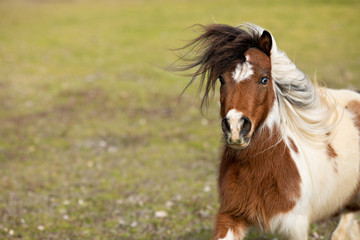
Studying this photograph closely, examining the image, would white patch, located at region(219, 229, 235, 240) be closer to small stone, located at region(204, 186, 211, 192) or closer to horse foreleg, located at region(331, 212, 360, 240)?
horse foreleg, located at region(331, 212, 360, 240)

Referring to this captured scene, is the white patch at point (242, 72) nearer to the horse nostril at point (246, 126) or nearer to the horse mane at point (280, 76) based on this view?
the horse mane at point (280, 76)

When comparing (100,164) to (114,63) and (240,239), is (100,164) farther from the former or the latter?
(114,63)

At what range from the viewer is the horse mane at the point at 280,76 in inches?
152

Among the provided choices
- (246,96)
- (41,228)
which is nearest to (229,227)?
(246,96)

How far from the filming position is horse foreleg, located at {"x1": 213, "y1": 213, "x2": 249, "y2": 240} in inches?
151

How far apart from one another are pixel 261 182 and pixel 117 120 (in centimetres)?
773

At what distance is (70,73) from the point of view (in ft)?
52.0

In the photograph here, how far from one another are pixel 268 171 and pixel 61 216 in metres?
3.76

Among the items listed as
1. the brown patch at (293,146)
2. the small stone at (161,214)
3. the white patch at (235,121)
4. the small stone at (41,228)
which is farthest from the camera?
the small stone at (161,214)

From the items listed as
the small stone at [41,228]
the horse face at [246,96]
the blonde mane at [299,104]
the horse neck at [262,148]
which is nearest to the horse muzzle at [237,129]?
the horse face at [246,96]

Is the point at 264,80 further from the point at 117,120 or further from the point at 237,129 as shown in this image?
the point at 117,120

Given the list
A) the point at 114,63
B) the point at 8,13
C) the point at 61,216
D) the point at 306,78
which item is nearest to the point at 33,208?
the point at 61,216

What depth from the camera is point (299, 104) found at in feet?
13.9

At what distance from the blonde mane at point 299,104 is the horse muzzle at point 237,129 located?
773 mm
